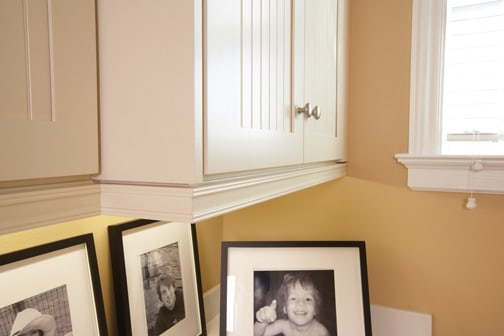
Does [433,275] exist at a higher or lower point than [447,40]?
lower

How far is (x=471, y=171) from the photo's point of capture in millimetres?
1050

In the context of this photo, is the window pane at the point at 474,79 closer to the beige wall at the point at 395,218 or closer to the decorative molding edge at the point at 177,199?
the beige wall at the point at 395,218

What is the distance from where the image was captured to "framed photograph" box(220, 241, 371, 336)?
3.43ft

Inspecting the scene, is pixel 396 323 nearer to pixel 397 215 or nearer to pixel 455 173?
pixel 397 215

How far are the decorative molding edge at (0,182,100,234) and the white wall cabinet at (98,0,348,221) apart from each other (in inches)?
1.1

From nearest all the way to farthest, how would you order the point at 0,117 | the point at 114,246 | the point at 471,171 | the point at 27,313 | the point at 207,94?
1. the point at 0,117
2. the point at 207,94
3. the point at 27,313
4. the point at 114,246
5. the point at 471,171

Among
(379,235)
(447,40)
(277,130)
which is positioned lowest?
(379,235)

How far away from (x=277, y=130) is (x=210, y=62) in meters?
0.23

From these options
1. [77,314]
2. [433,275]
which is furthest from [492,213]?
[77,314]

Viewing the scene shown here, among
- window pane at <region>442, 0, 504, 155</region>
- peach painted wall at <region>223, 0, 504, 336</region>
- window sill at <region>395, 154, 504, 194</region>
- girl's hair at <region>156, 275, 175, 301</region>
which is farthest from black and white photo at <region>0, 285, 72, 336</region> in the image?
window pane at <region>442, 0, 504, 155</region>

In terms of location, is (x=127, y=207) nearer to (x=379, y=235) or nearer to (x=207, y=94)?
(x=207, y=94)

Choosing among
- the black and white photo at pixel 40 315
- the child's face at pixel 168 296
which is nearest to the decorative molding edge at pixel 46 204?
the black and white photo at pixel 40 315

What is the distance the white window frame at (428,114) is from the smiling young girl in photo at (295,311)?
0.45m

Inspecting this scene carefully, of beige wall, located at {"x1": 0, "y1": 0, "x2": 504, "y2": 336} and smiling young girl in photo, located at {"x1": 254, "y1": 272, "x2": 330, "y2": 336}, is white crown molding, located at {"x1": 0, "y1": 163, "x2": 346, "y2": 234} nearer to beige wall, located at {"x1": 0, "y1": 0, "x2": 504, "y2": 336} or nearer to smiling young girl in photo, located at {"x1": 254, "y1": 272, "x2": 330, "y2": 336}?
smiling young girl in photo, located at {"x1": 254, "y1": 272, "x2": 330, "y2": 336}
